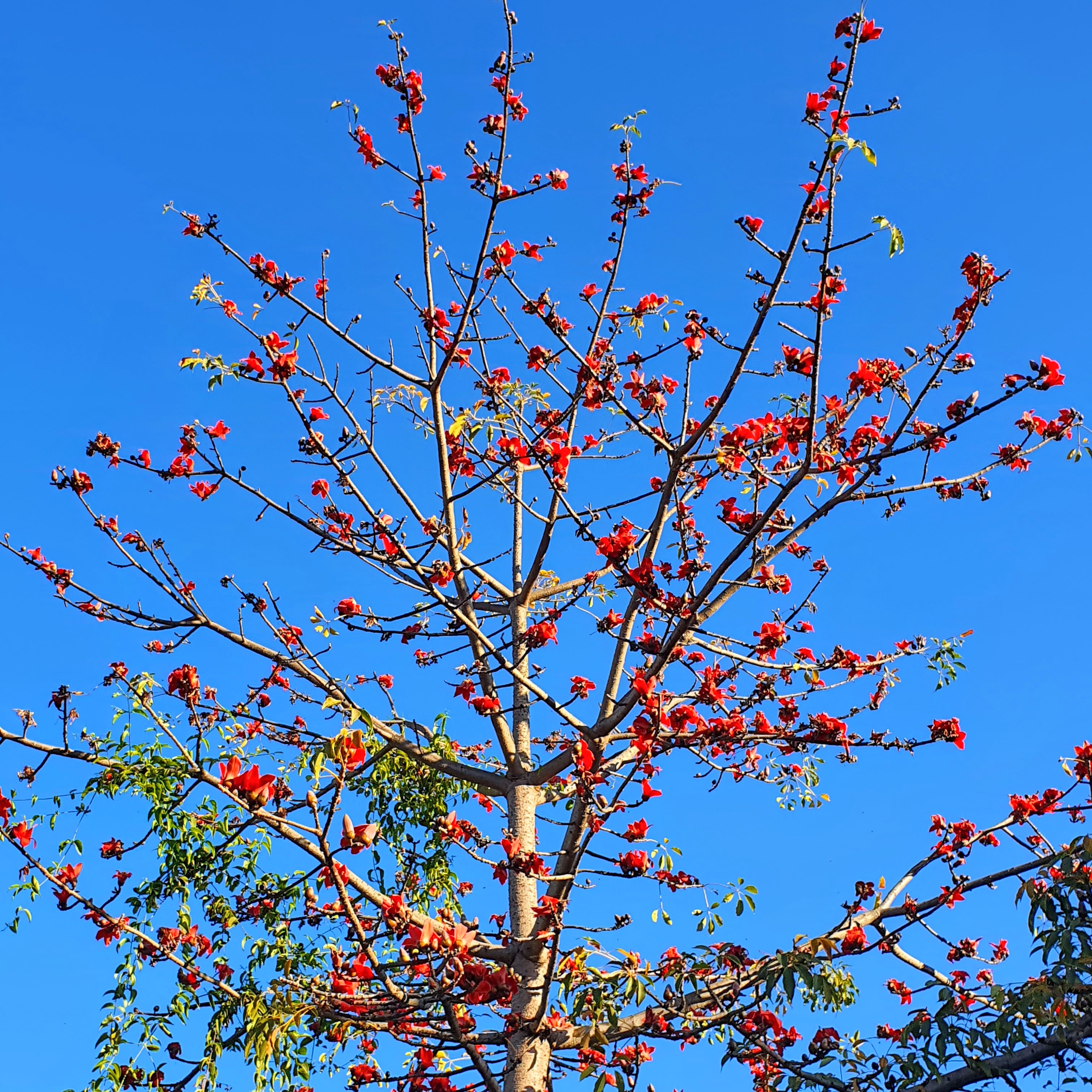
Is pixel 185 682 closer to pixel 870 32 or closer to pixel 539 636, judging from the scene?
pixel 539 636

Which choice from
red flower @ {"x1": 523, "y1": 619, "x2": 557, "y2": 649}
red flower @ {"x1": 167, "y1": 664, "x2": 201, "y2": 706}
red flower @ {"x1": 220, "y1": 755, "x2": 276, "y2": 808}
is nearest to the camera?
red flower @ {"x1": 220, "y1": 755, "x2": 276, "y2": 808}

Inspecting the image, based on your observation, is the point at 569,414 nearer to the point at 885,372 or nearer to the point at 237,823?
the point at 885,372

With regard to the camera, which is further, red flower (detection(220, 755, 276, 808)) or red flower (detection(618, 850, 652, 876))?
red flower (detection(618, 850, 652, 876))

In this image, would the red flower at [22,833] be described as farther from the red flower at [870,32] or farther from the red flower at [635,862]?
the red flower at [870,32]

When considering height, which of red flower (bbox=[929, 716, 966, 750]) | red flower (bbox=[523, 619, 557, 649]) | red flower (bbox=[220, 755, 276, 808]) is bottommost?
red flower (bbox=[220, 755, 276, 808])

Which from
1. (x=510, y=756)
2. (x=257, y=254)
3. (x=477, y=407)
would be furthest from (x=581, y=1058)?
(x=257, y=254)

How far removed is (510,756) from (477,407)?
7.49 feet

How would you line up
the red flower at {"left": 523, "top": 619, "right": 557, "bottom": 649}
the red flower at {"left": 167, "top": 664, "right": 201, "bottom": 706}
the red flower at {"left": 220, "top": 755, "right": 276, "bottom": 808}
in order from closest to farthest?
the red flower at {"left": 220, "top": 755, "right": 276, "bottom": 808} < the red flower at {"left": 167, "top": 664, "right": 201, "bottom": 706} < the red flower at {"left": 523, "top": 619, "right": 557, "bottom": 649}

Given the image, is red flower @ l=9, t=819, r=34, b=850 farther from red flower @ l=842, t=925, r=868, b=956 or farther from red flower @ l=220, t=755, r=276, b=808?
red flower @ l=842, t=925, r=868, b=956

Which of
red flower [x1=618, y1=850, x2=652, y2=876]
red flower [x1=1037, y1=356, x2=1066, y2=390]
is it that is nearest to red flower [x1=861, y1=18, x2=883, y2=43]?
red flower [x1=1037, y1=356, x2=1066, y2=390]

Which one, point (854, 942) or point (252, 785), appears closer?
point (252, 785)

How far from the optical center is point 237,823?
5.60m

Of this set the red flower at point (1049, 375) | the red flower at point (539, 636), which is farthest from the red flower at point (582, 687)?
the red flower at point (1049, 375)

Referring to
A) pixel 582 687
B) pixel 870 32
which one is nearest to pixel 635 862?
pixel 582 687
